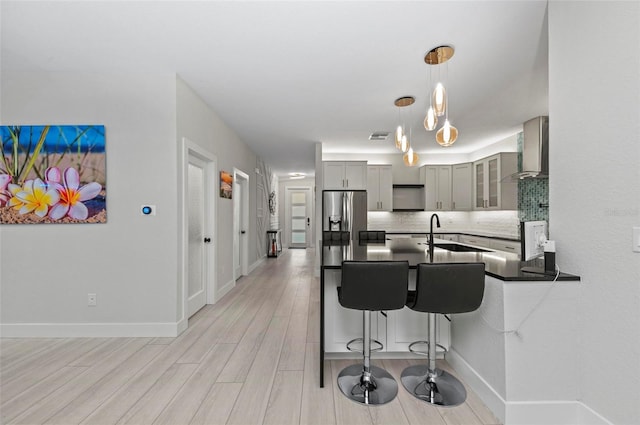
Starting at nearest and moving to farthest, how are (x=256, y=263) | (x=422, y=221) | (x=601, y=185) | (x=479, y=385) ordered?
(x=601, y=185), (x=479, y=385), (x=422, y=221), (x=256, y=263)

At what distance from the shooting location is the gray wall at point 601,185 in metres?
1.51

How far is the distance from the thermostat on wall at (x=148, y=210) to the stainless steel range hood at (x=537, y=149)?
4609mm

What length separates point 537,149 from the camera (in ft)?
13.6

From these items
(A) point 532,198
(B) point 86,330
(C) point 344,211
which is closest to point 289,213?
(C) point 344,211

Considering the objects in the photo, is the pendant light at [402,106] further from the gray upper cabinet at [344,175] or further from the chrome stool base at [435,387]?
the gray upper cabinet at [344,175]

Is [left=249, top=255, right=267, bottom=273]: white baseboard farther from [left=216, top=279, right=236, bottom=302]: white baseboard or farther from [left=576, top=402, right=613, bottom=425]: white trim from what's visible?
[left=576, top=402, right=613, bottom=425]: white trim

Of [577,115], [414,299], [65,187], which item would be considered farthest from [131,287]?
[577,115]

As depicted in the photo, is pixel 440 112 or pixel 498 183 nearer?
pixel 440 112

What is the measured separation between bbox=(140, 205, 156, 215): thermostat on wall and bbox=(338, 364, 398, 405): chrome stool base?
2360 millimetres

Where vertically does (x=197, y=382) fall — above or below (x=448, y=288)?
below

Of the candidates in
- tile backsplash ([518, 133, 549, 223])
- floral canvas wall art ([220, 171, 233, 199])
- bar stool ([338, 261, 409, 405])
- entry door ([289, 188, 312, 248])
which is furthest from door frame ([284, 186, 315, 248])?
bar stool ([338, 261, 409, 405])

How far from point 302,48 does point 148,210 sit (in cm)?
216

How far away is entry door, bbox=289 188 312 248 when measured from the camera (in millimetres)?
11664

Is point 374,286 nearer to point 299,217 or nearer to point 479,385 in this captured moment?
point 479,385
